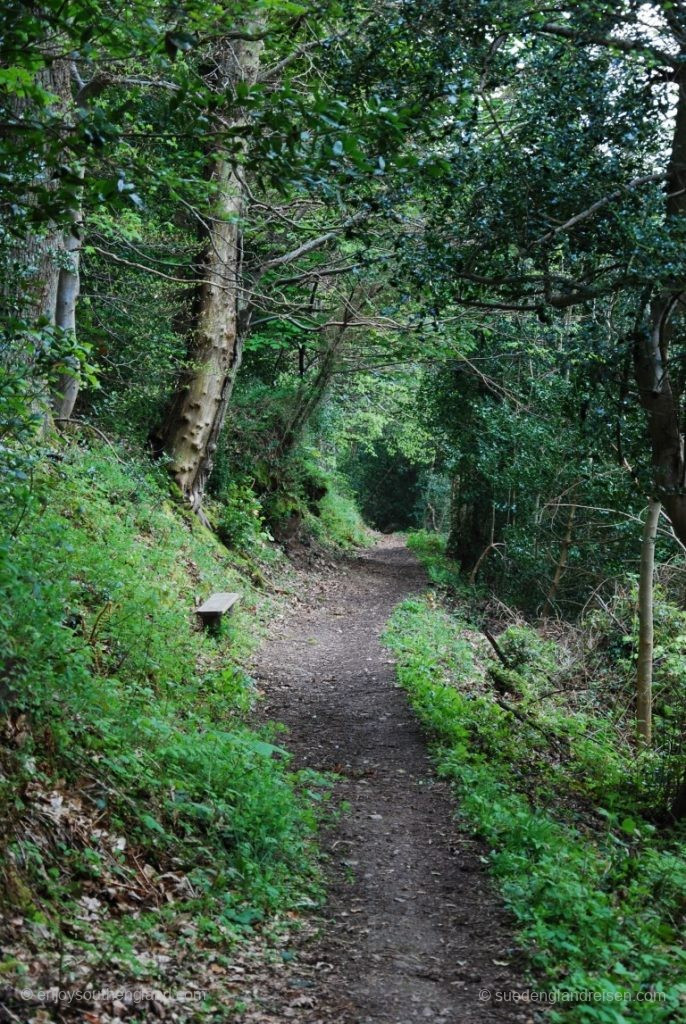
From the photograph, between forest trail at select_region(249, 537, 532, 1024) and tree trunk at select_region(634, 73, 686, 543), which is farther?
tree trunk at select_region(634, 73, 686, 543)

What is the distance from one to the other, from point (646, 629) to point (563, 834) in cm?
411

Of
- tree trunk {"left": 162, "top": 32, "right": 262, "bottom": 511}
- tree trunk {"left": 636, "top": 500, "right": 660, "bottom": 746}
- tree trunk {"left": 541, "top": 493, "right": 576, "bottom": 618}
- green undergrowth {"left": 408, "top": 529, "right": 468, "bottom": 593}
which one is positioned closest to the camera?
tree trunk {"left": 636, "top": 500, "right": 660, "bottom": 746}

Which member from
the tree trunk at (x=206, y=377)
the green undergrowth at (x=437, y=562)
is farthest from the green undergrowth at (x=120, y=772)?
the green undergrowth at (x=437, y=562)

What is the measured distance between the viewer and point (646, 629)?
9922 millimetres

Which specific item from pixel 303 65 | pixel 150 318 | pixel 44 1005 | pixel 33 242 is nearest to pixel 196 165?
pixel 44 1005

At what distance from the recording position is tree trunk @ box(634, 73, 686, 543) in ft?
23.6

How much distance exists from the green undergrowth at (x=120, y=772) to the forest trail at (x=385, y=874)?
387 millimetres

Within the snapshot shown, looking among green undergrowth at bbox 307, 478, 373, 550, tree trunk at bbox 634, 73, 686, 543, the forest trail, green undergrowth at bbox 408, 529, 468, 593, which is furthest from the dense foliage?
green undergrowth at bbox 307, 478, 373, 550

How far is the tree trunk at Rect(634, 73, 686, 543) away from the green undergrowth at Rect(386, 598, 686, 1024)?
283 centimetres

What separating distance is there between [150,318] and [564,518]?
9.37 metres

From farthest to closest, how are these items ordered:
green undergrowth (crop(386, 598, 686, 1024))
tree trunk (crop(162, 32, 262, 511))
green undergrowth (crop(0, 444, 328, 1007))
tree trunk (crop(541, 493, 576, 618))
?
tree trunk (crop(541, 493, 576, 618)), tree trunk (crop(162, 32, 262, 511)), green undergrowth (crop(386, 598, 686, 1024)), green undergrowth (crop(0, 444, 328, 1007))

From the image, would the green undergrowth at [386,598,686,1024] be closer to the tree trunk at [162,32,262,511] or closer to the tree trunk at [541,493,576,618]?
the tree trunk at [541,493,576,618]

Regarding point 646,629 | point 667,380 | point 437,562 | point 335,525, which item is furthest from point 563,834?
point 335,525

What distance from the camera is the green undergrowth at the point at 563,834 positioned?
4195 mm
